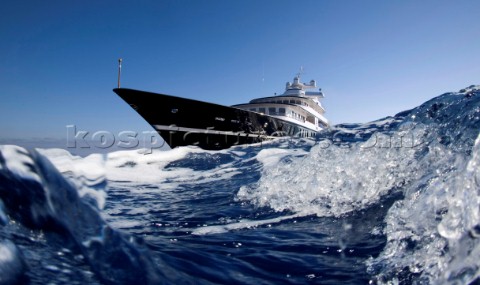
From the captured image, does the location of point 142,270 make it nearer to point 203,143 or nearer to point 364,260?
point 364,260

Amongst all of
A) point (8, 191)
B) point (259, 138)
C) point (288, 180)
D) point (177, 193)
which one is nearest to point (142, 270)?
point (8, 191)

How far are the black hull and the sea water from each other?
9.63 m

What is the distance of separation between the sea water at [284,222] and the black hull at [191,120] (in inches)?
379

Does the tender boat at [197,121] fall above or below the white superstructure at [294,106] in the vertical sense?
below

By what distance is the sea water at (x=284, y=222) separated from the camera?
1.29 m

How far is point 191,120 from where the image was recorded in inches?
587

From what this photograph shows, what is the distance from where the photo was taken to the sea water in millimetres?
1290

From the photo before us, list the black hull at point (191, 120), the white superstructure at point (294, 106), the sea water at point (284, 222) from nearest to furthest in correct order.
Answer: the sea water at point (284, 222) < the black hull at point (191, 120) < the white superstructure at point (294, 106)

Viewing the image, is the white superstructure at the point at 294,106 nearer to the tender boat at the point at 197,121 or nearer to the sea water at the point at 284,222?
the tender boat at the point at 197,121

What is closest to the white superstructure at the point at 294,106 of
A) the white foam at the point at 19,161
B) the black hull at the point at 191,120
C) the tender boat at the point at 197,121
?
the tender boat at the point at 197,121

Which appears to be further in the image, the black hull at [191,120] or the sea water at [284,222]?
the black hull at [191,120]

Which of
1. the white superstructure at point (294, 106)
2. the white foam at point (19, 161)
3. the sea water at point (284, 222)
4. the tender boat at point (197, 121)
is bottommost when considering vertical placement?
the sea water at point (284, 222)

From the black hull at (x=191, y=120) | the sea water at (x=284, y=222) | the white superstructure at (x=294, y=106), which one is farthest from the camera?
the white superstructure at (x=294, y=106)

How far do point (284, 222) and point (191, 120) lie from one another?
12399 mm
